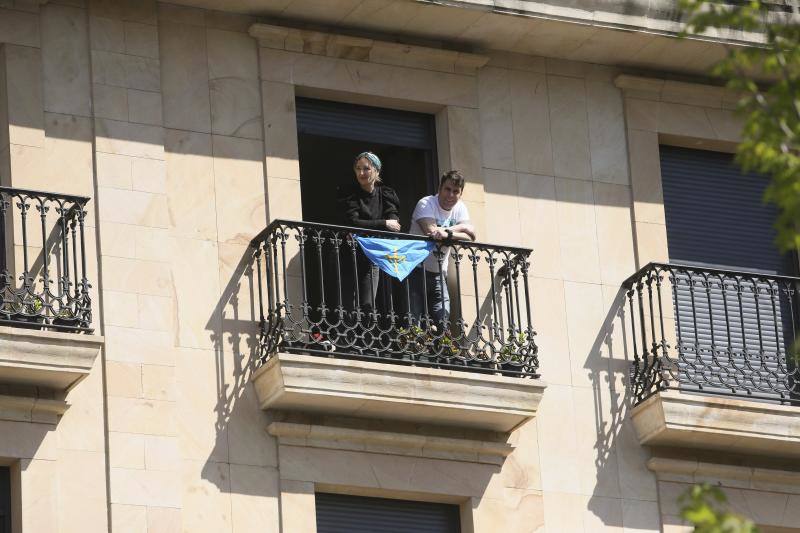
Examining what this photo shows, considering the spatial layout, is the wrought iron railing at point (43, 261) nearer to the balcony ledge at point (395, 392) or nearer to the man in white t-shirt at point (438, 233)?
the balcony ledge at point (395, 392)

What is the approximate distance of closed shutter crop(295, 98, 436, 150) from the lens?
21203mm

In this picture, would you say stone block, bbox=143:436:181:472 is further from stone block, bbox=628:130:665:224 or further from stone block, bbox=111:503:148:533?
stone block, bbox=628:130:665:224

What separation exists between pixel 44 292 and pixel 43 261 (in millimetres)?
563

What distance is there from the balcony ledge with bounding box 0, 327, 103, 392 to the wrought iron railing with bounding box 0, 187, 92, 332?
6.1 inches

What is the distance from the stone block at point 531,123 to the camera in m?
21.7

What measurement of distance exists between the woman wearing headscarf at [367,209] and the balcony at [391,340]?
0.03 meters

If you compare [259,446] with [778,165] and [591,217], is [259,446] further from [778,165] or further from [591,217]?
[778,165]

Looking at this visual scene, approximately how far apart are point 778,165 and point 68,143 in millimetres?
8002

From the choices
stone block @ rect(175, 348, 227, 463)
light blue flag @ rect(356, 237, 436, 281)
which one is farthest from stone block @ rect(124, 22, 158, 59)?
stone block @ rect(175, 348, 227, 463)

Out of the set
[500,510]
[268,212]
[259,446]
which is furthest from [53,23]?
[500,510]

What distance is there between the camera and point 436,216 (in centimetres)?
2058

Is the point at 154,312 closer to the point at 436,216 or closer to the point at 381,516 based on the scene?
the point at 381,516

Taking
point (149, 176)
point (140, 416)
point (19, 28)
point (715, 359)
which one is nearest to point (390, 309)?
point (149, 176)

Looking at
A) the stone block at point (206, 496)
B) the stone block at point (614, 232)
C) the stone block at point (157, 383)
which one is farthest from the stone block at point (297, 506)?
the stone block at point (614, 232)
